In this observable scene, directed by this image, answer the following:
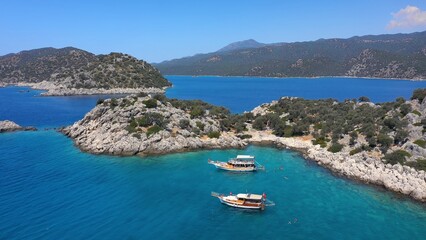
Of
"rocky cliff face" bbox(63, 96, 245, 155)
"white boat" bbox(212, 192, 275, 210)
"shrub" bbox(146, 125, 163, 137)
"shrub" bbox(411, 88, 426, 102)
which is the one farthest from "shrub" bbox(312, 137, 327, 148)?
"shrub" bbox(146, 125, 163, 137)

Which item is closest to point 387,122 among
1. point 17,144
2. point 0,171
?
point 0,171

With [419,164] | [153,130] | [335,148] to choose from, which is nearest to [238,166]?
[335,148]

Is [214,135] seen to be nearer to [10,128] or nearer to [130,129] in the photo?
[130,129]

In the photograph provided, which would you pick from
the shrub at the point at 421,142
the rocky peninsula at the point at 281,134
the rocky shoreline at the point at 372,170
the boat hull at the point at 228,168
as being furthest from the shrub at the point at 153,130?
the shrub at the point at 421,142

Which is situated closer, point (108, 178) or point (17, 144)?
point (108, 178)

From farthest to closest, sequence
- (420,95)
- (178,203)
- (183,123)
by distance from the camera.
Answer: (420,95) → (183,123) → (178,203)

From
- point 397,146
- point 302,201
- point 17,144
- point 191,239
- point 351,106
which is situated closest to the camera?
point 191,239

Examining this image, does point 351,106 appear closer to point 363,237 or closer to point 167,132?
point 167,132

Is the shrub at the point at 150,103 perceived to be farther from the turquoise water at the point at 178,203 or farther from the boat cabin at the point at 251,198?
the boat cabin at the point at 251,198
